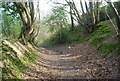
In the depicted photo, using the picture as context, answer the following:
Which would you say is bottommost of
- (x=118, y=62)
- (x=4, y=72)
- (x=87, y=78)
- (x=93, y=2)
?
(x=87, y=78)

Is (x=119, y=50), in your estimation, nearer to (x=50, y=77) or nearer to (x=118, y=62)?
(x=118, y=62)

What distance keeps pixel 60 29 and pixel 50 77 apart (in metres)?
16.4

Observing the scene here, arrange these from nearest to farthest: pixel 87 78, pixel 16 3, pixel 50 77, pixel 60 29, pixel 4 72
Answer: pixel 4 72
pixel 87 78
pixel 50 77
pixel 16 3
pixel 60 29

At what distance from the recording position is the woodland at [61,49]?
19.6 ft

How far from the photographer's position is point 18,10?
40.8 ft

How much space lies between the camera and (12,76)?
16.3 ft

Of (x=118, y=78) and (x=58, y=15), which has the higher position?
(x=58, y=15)

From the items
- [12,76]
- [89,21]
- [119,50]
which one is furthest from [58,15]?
[12,76]

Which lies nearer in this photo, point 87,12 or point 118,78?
point 118,78

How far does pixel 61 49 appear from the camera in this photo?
18.0 metres

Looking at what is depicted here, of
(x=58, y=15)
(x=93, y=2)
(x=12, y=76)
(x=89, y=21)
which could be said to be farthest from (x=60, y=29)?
(x=12, y=76)

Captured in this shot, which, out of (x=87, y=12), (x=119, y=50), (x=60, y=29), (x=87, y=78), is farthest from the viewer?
(x=60, y=29)

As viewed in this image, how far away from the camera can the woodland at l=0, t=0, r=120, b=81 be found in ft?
19.6

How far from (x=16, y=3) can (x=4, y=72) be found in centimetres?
885
